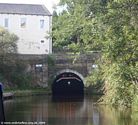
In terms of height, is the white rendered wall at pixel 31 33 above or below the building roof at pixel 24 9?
below

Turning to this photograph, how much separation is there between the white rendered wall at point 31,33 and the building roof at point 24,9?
47cm

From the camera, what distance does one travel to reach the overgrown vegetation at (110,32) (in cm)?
2112

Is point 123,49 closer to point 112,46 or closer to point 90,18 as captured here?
point 112,46

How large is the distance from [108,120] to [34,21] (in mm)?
40941

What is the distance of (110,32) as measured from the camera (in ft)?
70.7

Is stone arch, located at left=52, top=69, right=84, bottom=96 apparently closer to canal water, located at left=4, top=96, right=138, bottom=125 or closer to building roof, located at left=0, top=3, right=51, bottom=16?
building roof, located at left=0, top=3, right=51, bottom=16

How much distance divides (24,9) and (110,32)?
4515 cm

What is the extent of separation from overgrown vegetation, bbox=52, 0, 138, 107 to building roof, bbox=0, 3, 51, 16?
122 feet

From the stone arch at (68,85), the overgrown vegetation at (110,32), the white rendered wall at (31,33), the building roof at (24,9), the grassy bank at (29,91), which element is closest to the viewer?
the overgrown vegetation at (110,32)

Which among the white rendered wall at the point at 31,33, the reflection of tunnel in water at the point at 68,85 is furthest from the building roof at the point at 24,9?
the reflection of tunnel in water at the point at 68,85

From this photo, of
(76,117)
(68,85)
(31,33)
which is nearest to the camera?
(76,117)

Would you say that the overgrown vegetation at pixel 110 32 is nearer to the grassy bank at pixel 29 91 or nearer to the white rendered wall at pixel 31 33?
the grassy bank at pixel 29 91

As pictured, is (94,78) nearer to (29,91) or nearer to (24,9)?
(29,91)

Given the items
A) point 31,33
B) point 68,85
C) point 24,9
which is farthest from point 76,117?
point 24,9
